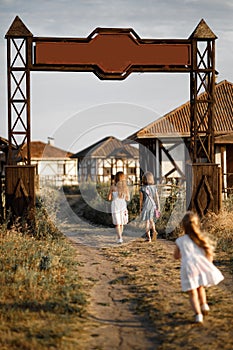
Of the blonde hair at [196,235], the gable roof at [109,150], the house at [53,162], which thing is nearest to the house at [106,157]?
the gable roof at [109,150]

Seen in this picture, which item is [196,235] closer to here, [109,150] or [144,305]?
[144,305]

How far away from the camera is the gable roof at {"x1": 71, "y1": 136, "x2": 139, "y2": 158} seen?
1861 inches

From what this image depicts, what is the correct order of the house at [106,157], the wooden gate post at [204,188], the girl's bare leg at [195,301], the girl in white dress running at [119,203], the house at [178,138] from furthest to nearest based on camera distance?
the house at [106,157] → the house at [178,138] → the wooden gate post at [204,188] → the girl in white dress running at [119,203] → the girl's bare leg at [195,301]

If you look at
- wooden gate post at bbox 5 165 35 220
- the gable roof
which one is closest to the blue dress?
wooden gate post at bbox 5 165 35 220

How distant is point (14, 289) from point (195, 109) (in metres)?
7.90

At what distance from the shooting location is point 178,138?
2553 cm

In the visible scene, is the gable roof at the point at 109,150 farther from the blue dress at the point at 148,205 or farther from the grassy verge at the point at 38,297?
the grassy verge at the point at 38,297

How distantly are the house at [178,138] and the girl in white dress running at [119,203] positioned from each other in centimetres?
1105

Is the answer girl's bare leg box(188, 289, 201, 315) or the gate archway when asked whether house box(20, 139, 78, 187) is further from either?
girl's bare leg box(188, 289, 201, 315)

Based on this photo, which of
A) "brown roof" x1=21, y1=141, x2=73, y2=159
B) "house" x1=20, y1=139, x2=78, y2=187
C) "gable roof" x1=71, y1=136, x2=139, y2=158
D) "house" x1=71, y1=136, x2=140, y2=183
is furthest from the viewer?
"brown roof" x1=21, y1=141, x2=73, y2=159

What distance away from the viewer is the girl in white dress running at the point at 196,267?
6.59 metres

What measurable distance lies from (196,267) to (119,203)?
21.9 ft

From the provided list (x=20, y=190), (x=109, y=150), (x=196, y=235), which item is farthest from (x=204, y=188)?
(x=109, y=150)

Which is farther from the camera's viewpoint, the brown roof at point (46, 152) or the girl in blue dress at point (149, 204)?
the brown roof at point (46, 152)
